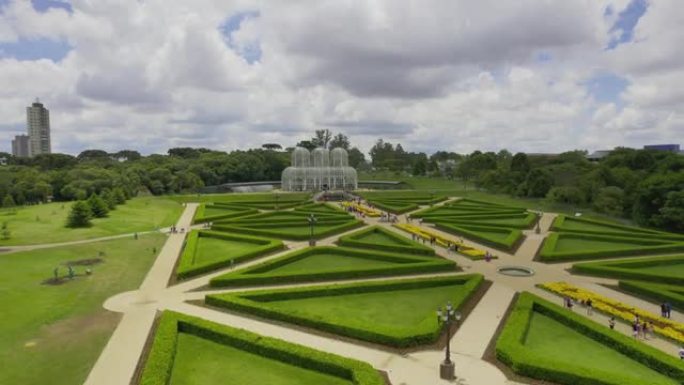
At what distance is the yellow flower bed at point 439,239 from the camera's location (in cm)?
3622

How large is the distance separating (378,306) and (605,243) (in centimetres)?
2816

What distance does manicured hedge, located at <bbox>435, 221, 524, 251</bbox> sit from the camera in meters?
38.9

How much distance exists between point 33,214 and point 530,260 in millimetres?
56488

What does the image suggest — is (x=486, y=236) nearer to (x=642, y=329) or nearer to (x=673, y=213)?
(x=642, y=329)

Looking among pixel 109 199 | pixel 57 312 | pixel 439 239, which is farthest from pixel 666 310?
pixel 109 199

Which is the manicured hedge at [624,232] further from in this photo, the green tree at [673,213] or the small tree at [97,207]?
the small tree at [97,207]

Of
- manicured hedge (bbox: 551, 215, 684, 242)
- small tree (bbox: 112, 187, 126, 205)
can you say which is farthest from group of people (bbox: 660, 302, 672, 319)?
small tree (bbox: 112, 187, 126, 205)

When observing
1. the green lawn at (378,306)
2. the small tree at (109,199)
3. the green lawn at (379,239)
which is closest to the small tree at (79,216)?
the small tree at (109,199)

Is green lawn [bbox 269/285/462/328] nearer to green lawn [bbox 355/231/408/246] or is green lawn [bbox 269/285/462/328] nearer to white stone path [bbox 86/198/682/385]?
white stone path [bbox 86/198/682/385]

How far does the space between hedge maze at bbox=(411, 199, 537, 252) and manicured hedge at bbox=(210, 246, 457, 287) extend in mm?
10103

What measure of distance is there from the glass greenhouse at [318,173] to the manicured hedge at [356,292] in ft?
213

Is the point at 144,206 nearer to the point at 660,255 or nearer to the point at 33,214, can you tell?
the point at 33,214

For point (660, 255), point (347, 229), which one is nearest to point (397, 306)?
point (347, 229)

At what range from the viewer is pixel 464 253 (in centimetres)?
3684
